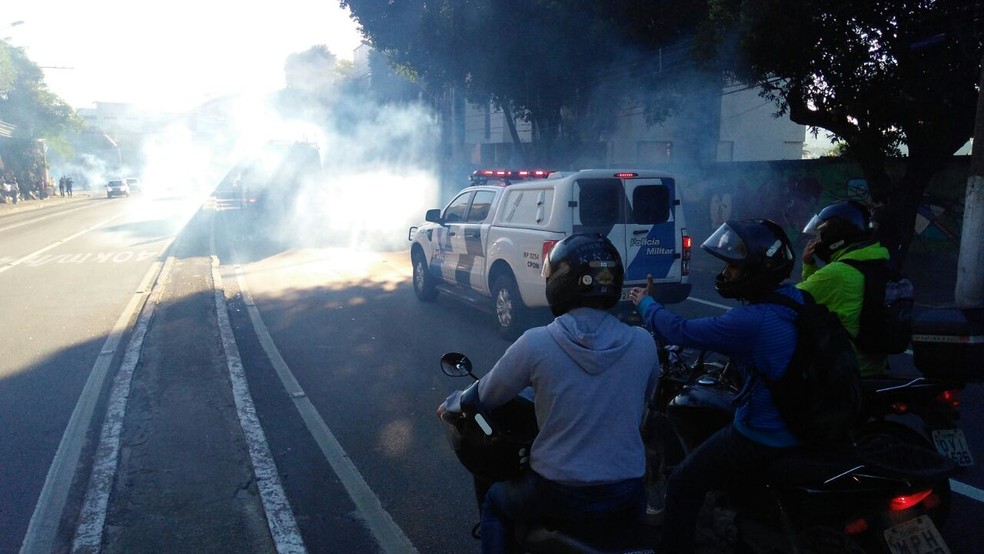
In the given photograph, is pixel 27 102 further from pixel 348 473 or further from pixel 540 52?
pixel 348 473

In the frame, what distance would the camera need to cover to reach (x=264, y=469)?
17.0 feet

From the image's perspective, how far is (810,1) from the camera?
39.9ft

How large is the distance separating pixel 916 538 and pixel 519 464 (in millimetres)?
1505

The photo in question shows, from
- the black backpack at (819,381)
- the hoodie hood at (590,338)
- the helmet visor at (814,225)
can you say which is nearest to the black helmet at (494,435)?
the hoodie hood at (590,338)

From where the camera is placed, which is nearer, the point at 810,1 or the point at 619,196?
the point at 619,196

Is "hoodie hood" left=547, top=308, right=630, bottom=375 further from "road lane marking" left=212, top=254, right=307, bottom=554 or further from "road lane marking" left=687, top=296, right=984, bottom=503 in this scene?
A: "road lane marking" left=687, top=296, right=984, bottom=503

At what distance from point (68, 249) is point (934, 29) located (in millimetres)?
19946

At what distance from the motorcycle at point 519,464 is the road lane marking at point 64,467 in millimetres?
2743

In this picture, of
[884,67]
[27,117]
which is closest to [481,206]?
[884,67]

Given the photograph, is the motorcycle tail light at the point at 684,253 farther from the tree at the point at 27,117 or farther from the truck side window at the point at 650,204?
the tree at the point at 27,117

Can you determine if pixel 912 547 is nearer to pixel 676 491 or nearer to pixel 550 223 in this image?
pixel 676 491

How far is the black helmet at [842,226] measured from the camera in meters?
4.09

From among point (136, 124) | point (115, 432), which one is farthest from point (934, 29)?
point (136, 124)

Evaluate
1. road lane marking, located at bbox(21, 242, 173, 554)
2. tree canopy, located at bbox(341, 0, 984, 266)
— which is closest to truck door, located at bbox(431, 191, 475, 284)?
road lane marking, located at bbox(21, 242, 173, 554)
